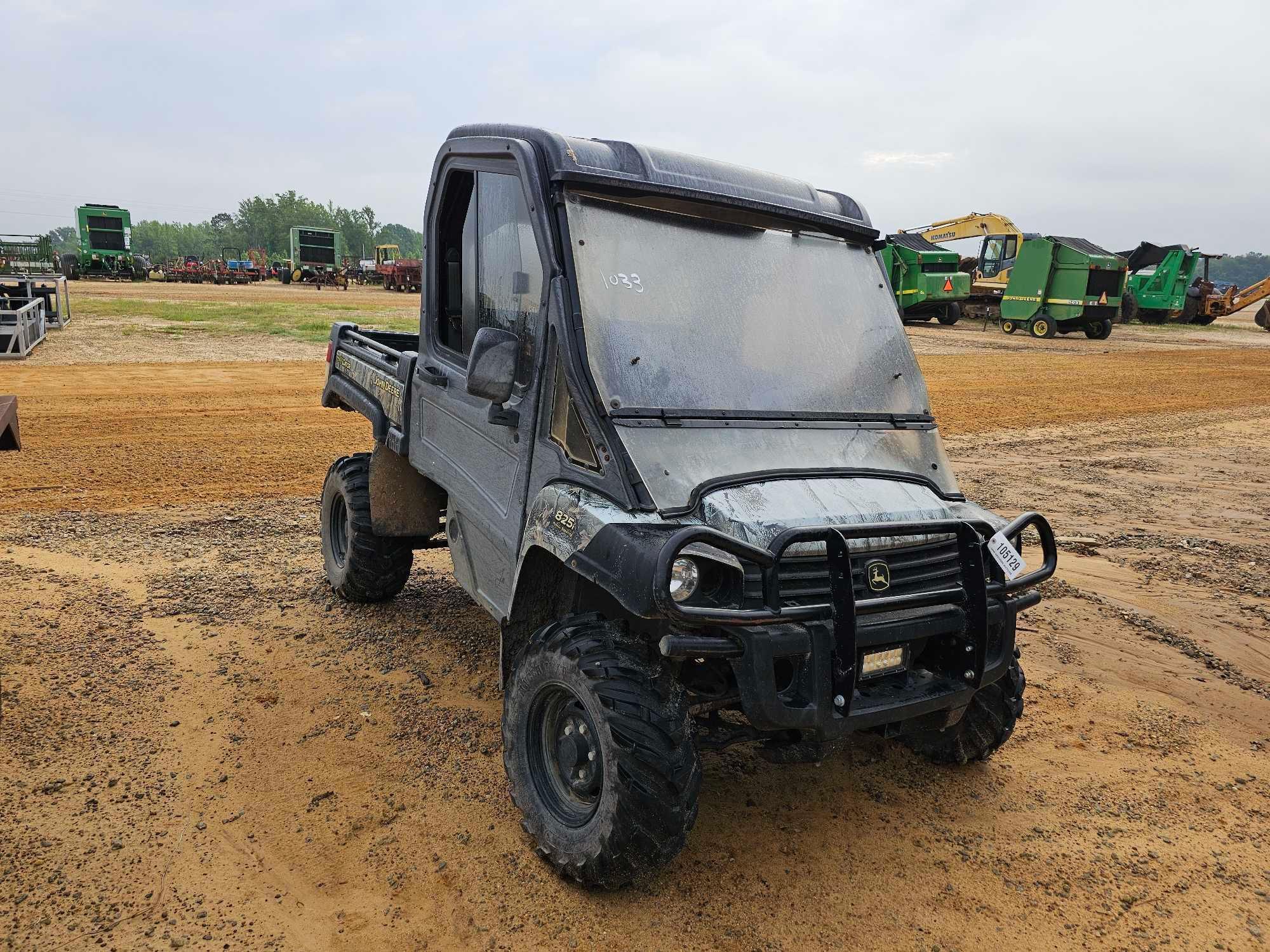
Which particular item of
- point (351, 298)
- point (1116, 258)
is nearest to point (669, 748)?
point (1116, 258)

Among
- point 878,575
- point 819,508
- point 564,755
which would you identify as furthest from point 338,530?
point 878,575

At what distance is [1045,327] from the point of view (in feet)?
89.1

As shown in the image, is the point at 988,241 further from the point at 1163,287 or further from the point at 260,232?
the point at 260,232

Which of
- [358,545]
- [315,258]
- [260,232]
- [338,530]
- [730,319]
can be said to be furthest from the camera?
[260,232]

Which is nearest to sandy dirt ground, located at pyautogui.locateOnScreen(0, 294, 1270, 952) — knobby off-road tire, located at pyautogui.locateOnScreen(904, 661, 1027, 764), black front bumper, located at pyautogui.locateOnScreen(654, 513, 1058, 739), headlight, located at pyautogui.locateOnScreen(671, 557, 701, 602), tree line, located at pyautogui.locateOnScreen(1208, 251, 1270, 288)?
knobby off-road tire, located at pyautogui.locateOnScreen(904, 661, 1027, 764)

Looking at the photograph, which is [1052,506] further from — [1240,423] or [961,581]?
[1240,423]

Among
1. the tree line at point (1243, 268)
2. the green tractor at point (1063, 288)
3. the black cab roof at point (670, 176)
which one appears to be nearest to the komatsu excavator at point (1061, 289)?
the green tractor at point (1063, 288)

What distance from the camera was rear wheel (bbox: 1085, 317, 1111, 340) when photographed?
27.5 metres

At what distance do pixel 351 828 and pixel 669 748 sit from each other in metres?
1.35

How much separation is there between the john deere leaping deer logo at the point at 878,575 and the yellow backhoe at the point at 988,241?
30.2 metres

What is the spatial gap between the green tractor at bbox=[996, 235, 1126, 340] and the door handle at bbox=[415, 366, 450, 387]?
86.0ft

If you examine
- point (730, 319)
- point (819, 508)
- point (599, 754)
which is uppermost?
point (730, 319)

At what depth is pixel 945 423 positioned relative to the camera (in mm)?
12469

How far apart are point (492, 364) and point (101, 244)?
4553 cm
